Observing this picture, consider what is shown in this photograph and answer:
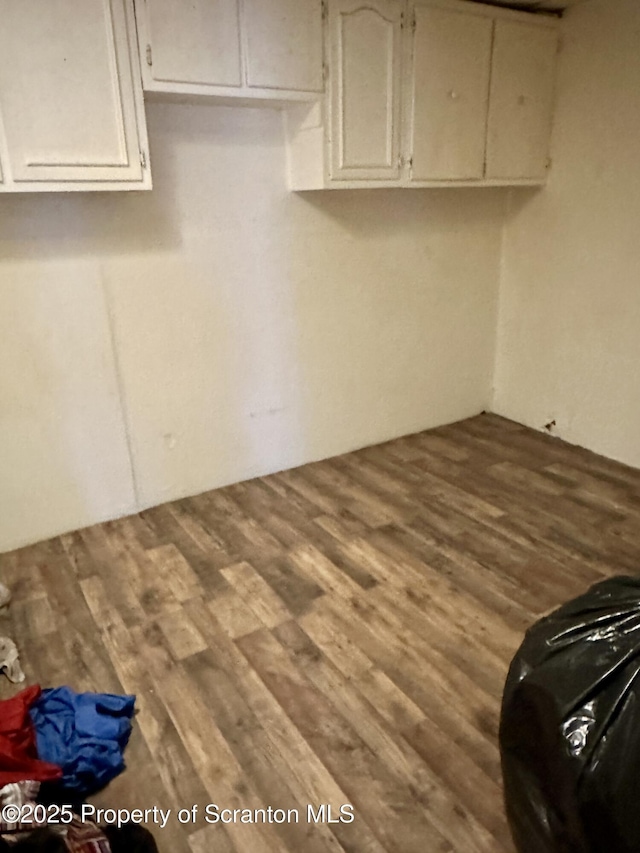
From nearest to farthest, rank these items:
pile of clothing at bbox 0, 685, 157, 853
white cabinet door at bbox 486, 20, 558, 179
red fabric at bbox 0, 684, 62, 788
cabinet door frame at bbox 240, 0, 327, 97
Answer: pile of clothing at bbox 0, 685, 157, 853
red fabric at bbox 0, 684, 62, 788
cabinet door frame at bbox 240, 0, 327, 97
white cabinet door at bbox 486, 20, 558, 179

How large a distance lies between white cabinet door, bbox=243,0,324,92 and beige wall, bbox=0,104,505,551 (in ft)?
1.01

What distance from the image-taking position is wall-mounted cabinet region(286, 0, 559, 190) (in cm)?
264

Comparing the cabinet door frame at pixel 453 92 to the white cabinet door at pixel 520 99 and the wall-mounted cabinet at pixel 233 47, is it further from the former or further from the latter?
the wall-mounted cabinet at pixel 233 47

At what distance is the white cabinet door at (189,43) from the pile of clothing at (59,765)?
2.04 meters

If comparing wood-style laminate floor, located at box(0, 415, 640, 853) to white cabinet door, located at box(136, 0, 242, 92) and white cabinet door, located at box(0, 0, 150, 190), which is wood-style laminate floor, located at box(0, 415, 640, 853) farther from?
white cabinet door, located at box(136, 0, 242, 92)

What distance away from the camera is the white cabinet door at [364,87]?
8.46 feet

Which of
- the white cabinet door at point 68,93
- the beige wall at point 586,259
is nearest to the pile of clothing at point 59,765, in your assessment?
the white cabinet door at point 68,93

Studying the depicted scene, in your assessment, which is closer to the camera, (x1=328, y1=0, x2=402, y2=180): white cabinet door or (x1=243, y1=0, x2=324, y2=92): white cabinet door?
(x1=243, y1=0, x2=324, y2=92): white cabinet door

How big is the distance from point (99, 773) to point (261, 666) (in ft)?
1.81

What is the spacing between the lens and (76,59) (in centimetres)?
209

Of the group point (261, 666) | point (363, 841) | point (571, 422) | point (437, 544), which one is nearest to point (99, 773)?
point (261, 666)

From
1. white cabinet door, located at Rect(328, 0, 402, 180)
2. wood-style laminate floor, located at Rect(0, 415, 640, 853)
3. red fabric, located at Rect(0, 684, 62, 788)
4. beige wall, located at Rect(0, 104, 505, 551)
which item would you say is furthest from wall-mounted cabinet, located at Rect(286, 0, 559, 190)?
red fabric, located at Rect(0, 684, 62, 788)

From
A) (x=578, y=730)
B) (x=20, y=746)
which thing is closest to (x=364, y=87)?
(x=578, y=730)

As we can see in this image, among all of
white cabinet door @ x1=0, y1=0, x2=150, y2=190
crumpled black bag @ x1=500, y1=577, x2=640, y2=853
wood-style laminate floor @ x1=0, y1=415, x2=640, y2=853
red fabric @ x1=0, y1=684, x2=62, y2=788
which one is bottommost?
wood-style laminate floor @ x1=0, y1=415, x2=640, y2=853
